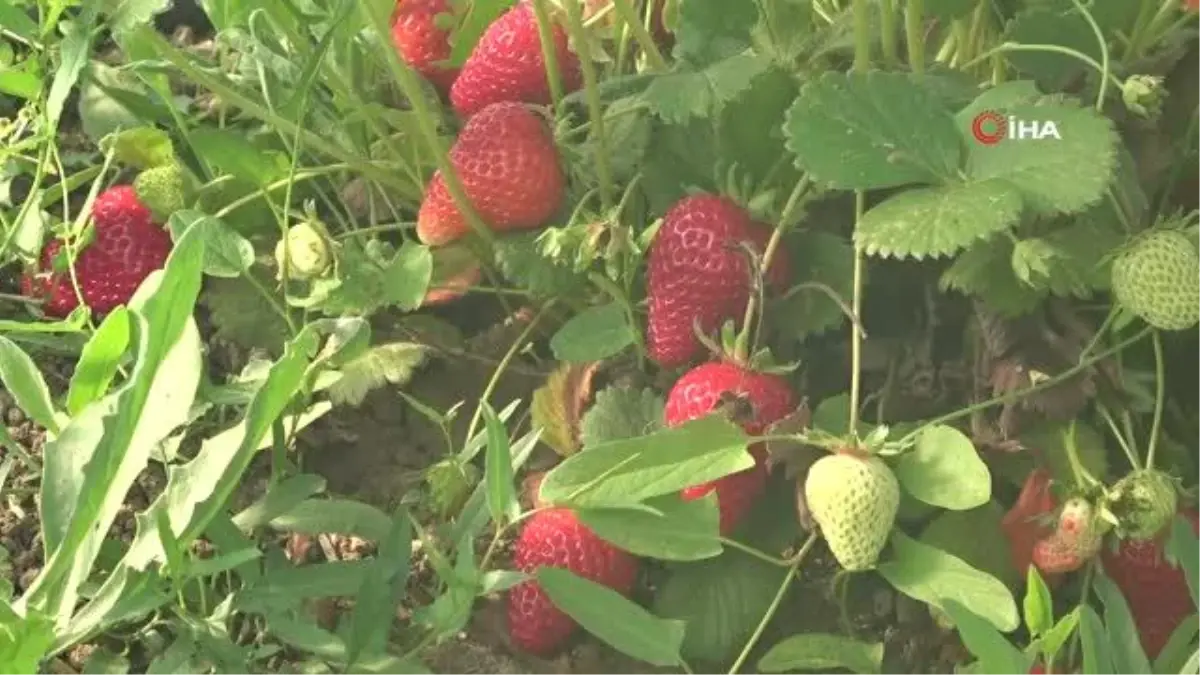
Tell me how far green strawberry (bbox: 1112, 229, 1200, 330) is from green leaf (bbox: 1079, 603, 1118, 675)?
14 cm

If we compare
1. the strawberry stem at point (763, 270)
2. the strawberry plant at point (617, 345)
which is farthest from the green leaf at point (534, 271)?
the strawberry stem at point (763, 270)

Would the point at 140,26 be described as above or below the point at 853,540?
above

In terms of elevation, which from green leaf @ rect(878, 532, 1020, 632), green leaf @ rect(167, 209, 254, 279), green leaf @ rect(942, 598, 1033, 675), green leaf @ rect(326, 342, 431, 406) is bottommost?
green leaf @ rect(878, 532, 1020, 632)

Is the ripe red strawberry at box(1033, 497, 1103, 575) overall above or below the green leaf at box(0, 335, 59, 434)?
below

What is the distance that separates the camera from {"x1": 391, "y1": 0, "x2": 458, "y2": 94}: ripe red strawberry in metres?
0.99

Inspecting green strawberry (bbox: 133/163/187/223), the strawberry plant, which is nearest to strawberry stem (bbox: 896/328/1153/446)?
the strawberry plant

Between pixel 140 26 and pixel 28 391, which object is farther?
pixel 140 26

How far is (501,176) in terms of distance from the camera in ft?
Result: 2.93

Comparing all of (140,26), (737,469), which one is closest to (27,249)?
(140,26)

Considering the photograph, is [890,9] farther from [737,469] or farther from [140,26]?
[140,26]

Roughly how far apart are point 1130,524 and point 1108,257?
4.9 inches

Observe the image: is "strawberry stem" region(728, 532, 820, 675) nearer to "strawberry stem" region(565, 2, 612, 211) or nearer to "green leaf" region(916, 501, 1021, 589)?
"green leaf" region(916, 501, 1021, 589)

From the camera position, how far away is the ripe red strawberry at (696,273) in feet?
2.73

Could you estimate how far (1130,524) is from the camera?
758mm
